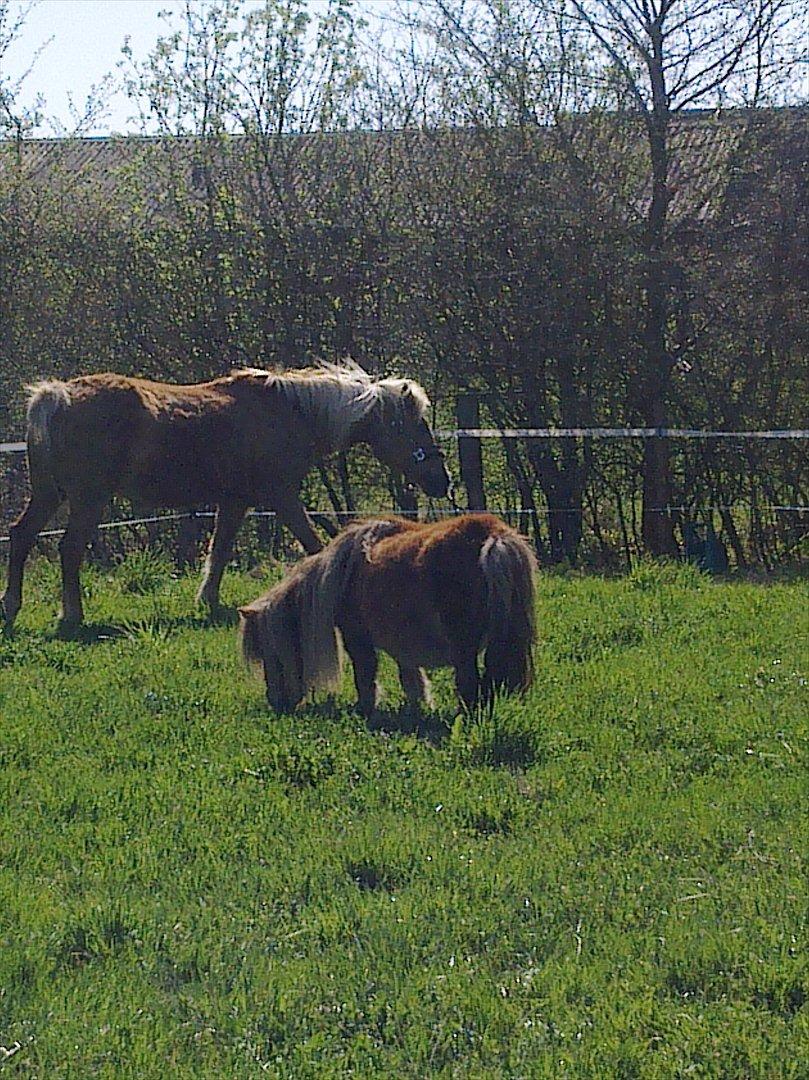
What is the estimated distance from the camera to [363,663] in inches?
272

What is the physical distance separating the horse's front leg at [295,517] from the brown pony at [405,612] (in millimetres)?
3215

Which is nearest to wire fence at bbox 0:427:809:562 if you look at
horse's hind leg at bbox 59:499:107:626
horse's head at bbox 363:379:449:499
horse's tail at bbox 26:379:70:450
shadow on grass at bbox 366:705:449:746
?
horse's head at bbox 363:379:449:499

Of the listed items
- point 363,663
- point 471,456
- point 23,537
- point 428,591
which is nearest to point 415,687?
point 363,663

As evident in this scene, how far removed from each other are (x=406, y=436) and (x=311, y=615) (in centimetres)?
449

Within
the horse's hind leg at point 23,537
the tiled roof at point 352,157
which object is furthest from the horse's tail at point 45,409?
the tiled roof at point 352,157

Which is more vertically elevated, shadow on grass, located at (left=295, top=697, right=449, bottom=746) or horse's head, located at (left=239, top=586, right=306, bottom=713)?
horse's head, located at (left=239, top=586, right=306, bottom=713)

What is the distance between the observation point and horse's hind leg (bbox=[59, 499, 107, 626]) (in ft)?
31.2

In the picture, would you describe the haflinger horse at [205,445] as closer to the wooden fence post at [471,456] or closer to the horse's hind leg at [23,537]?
the horse's hind leg at [23,537]

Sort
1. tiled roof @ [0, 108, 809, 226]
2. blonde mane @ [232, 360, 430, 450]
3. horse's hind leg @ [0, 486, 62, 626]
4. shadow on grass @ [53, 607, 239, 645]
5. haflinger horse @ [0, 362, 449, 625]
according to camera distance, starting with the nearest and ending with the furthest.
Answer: shadow on grass @ [53, 607, 239, 645], haflinger horse @ [0, 362, 449, 625], horse's hind leg @ [0, 486, 62, 626], blonde mane @ [232, 360, 430, 450], tiled roof @ [0, 108, 809, 226]

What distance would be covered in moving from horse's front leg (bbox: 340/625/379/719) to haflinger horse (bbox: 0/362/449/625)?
321 centimetres

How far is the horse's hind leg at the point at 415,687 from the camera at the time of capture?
6977 mm

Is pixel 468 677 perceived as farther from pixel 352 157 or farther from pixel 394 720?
pixel 352 157

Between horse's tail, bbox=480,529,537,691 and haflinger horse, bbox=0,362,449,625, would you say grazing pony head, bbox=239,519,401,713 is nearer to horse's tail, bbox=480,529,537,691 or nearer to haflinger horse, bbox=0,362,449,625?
horse's tail, bbox=480,529,537,691

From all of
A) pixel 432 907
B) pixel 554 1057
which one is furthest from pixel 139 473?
pixel 554 1057
